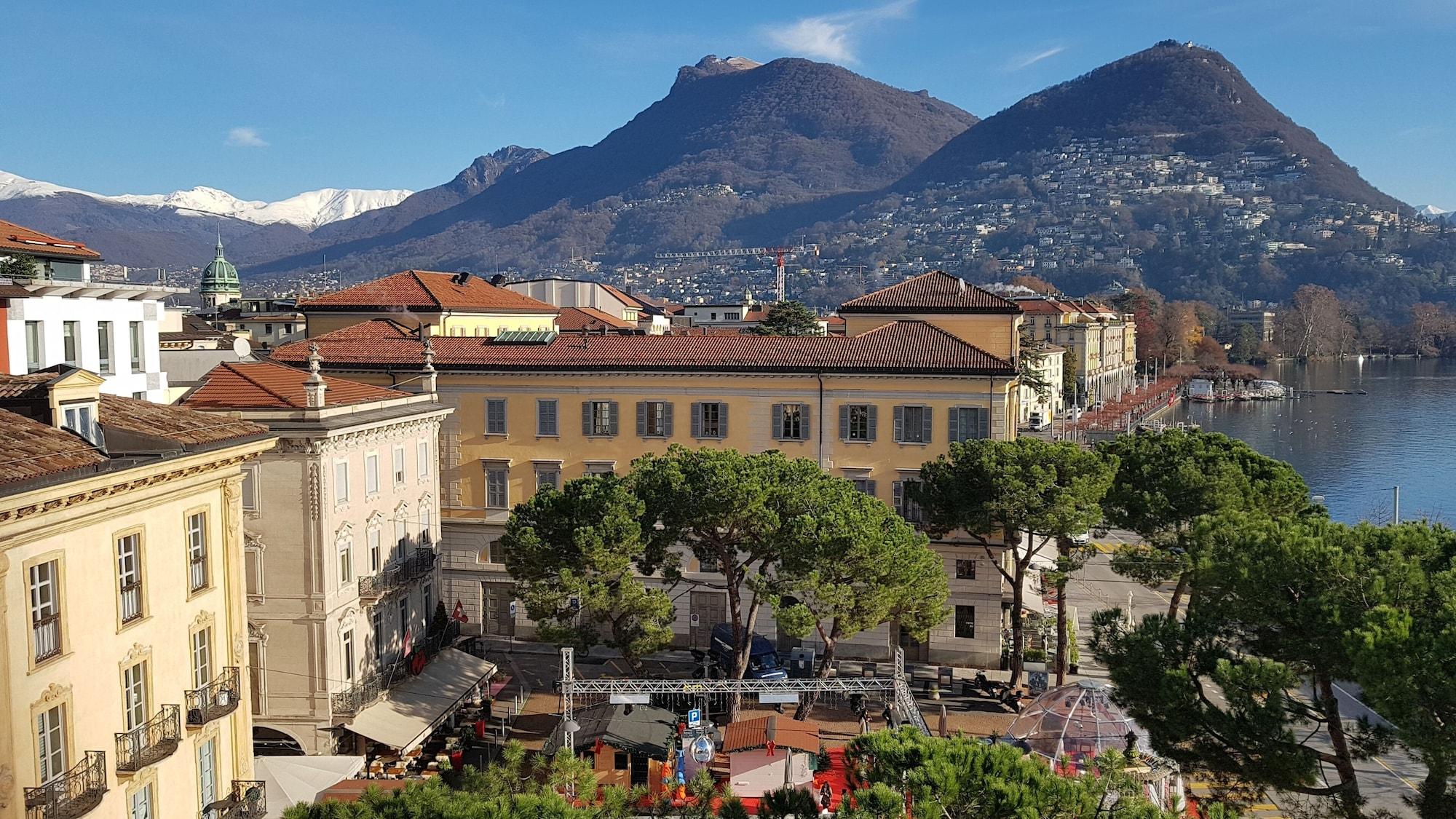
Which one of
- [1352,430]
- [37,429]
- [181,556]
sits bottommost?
[1352,430]

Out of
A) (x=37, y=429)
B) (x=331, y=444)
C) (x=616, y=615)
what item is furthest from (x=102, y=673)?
(x=616, y=615)

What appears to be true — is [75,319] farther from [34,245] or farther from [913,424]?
[913,424]

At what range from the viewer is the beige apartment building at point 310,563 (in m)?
28.6

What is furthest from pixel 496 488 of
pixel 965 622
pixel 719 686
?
pixel 965 622

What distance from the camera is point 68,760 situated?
611 inches

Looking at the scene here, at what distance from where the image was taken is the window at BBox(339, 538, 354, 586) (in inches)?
1175

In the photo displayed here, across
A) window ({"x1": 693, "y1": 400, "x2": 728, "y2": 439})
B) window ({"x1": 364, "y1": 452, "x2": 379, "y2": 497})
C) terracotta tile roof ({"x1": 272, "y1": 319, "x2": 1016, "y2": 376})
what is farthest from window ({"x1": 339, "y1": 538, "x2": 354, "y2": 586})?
window ({"x1": 693, "y1": 400, "x2": 728, "y2": 439})

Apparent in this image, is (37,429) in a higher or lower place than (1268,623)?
higher

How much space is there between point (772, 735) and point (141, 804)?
45.0 ft

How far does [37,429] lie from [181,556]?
3226 millimetres

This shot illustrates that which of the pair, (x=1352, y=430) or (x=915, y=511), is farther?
(x=1352, y=430)

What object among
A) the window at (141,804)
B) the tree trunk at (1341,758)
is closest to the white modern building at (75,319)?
the window at (141,804)

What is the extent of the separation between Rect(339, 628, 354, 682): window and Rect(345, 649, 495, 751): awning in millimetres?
1023

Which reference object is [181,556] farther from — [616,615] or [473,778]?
[616,615]
